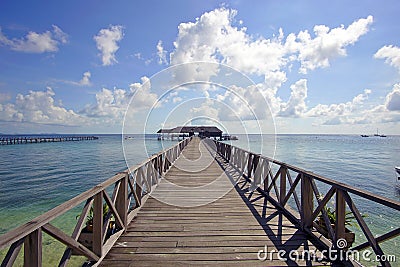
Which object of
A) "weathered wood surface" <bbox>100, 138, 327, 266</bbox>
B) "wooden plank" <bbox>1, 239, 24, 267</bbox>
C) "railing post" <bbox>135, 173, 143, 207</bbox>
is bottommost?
"weathered wood surface" <bbox>100, 138, 327, 266</bbox>

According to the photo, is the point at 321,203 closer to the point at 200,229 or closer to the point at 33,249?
the point at 200,229

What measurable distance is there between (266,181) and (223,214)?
1.97 meters

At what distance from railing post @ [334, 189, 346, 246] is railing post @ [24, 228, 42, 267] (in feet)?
10.1

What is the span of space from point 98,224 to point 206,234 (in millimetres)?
1622

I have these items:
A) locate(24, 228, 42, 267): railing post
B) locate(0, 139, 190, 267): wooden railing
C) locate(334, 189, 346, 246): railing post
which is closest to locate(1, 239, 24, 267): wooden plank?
locate(0, 139, 190, 267): wooden railing

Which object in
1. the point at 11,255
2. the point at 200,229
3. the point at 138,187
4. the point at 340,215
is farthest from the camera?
the point at 138,187

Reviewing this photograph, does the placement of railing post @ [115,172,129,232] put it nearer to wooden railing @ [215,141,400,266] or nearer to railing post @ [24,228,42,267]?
railing post @ [24,228,42,267]

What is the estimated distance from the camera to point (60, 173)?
1900 centimetres

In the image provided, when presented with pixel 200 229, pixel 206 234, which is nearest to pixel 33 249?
pixel 206 234

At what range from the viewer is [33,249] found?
200cm

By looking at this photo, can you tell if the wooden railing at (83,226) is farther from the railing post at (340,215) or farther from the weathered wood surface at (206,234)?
the railing post at (340,215)

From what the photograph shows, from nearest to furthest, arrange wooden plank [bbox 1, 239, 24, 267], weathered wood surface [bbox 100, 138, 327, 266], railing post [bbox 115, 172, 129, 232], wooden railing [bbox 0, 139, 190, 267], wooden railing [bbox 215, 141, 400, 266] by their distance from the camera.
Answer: wooden plank [bbox 1, 239, 24, 267] → wooden railing [bbox 0, 139, 190, 267] → wooden railing [bbox 215, 141, 400, 266] → weathered wood surface [bbox 100, 138, 327, 266] → railing post [bbox 115, 172, 129, 232]

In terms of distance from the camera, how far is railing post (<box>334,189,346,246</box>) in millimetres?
3143

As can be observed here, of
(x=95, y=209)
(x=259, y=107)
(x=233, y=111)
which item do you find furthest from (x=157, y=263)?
(x=233, y=111)
